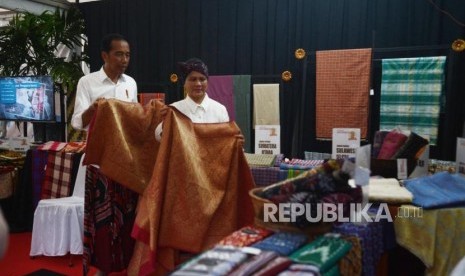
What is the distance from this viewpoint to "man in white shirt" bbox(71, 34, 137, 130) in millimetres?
2387

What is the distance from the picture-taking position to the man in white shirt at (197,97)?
2.48 m

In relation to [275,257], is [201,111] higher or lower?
higher

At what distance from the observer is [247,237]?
3.69ft

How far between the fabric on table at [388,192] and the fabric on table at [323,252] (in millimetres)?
539

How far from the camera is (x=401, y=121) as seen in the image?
3.43 m

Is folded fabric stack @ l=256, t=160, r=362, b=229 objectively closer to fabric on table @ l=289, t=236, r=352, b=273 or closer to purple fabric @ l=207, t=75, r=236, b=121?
fabric on table @ l=289, t=236, r=352, b=273

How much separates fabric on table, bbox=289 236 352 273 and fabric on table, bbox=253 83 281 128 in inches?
119

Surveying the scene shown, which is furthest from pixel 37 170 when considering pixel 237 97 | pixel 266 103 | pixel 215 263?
pixel 215 263

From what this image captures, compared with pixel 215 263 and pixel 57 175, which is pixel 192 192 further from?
pixel 57 175

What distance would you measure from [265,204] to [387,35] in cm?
318

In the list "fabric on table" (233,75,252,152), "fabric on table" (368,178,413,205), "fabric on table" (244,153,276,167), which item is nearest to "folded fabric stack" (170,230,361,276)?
"fabric on table" (368,178,413,205)

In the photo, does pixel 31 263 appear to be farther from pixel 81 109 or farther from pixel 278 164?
pixel 278 164

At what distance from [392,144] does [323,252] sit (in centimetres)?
110

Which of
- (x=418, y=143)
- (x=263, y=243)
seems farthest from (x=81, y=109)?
(x=418, y=143)
